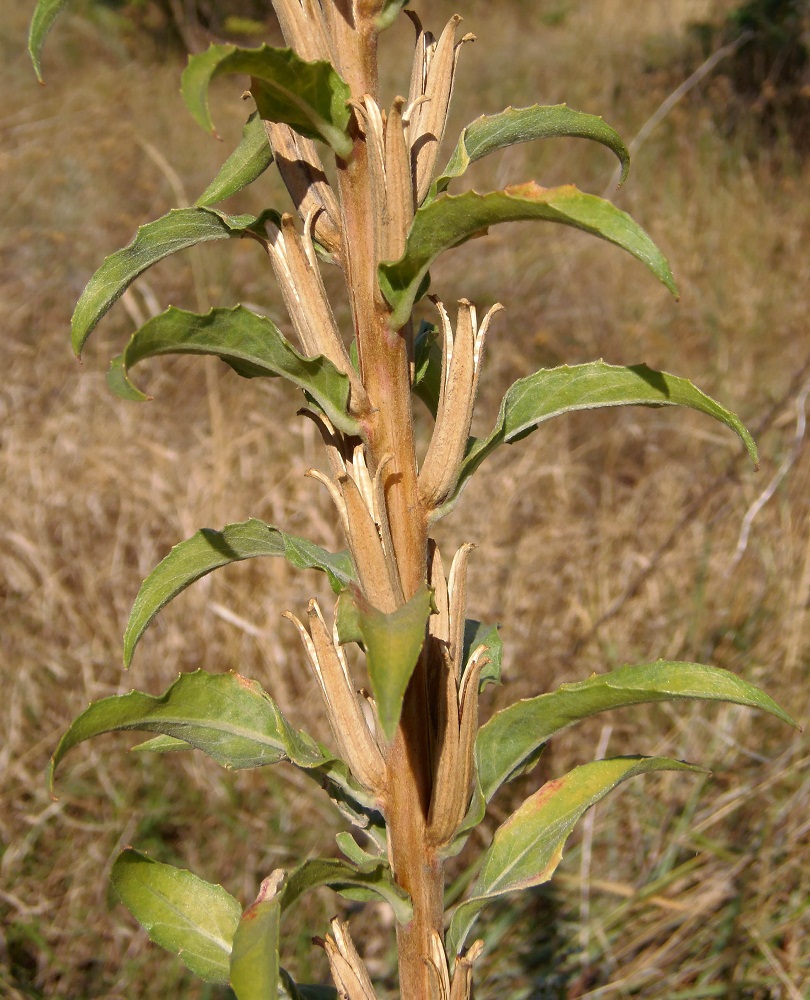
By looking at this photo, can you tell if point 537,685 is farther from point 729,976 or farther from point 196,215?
point 196,215

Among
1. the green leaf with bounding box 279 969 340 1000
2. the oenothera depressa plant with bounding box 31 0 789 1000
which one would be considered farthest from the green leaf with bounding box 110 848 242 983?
the green leaf with bounding box 279 969 340 1000

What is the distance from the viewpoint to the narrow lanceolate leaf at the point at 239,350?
0.90 m

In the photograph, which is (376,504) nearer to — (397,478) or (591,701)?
(397,478)

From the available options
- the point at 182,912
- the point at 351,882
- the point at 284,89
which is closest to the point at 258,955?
the point at 351,882

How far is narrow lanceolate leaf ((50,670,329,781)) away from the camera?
3.75 feet

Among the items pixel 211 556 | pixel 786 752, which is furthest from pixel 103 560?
pixel 211 556

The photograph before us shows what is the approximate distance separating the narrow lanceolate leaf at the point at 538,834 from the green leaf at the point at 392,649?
1.28 ft

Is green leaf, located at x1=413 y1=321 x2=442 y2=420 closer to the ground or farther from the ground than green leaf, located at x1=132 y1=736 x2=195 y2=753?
farther from the ground

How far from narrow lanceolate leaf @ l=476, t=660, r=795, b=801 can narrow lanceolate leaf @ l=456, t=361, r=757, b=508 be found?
253 mm

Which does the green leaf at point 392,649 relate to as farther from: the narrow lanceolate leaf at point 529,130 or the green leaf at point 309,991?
the green leaf at point 309,991

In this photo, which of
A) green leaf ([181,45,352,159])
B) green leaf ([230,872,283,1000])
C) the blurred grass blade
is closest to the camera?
green leaf ([181,45,352,159])

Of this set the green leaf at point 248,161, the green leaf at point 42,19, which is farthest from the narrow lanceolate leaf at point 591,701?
the green leaf at point 42,19

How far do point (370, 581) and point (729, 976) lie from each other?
2055mm

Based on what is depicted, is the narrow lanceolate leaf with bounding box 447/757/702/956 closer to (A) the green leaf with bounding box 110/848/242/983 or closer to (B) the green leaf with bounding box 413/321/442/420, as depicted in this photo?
(A) the green leaf with bounding box 110/848/242/983
